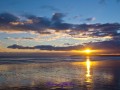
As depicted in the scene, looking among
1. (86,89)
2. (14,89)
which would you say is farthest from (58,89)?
(14,89)

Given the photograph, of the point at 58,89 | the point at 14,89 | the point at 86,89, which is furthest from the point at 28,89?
the point at 86,89

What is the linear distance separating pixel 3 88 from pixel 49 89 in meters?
5.80

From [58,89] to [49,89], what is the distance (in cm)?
109

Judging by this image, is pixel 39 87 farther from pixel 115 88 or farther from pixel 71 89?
pixel 115 88

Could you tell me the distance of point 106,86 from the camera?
31.5 meters

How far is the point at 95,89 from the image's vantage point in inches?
1156

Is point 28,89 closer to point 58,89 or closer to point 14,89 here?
point 14,89

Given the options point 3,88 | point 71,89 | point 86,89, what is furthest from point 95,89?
point 3,88

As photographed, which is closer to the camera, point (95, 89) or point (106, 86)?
point (95, 89)

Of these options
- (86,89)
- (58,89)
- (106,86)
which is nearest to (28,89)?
(58,89)

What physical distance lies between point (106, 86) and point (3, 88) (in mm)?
13063

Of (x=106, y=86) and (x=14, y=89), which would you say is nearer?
(x=14, y=89)

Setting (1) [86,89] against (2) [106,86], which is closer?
(1) [86,89]

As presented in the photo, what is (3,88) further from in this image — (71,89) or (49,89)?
(71,89)
